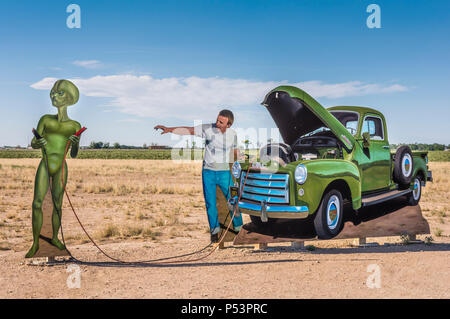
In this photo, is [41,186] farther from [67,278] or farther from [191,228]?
[191,228]

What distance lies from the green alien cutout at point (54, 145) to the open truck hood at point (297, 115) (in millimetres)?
3535

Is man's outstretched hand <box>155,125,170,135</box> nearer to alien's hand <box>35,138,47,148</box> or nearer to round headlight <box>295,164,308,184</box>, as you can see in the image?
alien's hand <box>35,138,47,148</box>

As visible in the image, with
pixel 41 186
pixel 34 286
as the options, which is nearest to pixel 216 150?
→ pixel 41 186

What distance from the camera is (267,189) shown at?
703 cm

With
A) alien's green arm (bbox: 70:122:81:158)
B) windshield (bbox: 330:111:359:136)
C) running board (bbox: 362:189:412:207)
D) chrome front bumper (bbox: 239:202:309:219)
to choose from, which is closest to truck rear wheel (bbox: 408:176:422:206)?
running board (bbox: 362:189:412:207)

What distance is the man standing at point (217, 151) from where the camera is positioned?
25.8ft

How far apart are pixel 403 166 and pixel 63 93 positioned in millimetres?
6841

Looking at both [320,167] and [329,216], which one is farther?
[329,216]

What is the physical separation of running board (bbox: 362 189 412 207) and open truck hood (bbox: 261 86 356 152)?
1.03 metres

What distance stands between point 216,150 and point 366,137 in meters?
2.87

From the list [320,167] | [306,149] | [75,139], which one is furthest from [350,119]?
[75,139]

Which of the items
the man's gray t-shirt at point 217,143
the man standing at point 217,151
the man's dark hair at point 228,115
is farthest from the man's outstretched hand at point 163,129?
the man's dark hair at point 228,115

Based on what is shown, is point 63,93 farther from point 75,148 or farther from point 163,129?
point 163,129

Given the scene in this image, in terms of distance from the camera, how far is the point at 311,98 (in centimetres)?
702
